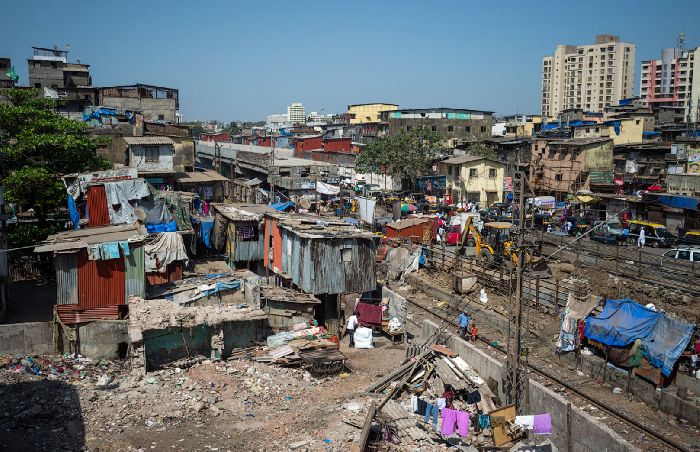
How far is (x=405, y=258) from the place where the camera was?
2889 centimetres

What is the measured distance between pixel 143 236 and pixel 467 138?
53786 millimetres

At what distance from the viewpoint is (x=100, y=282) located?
1830 cm

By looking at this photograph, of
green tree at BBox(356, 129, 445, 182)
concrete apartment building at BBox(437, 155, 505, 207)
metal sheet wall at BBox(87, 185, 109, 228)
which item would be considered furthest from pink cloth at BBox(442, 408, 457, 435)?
green tree at BBox(356, 129, 445, 182)

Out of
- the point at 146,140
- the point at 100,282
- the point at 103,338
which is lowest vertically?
the point at 103,338

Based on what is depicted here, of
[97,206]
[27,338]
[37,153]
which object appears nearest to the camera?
[27,338]

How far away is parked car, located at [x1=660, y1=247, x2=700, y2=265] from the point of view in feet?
84.6

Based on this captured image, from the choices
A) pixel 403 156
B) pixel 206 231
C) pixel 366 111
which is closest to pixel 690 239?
pixel 206 231

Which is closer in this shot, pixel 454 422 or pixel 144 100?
pixel 454 422

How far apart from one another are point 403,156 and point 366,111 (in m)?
53.7

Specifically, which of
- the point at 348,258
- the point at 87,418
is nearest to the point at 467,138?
the point at 348,258

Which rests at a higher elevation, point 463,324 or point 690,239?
point 690,239

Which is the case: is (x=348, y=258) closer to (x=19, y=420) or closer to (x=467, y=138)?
(x=19, y=420)

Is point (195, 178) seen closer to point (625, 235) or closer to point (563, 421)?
point (625, 235)

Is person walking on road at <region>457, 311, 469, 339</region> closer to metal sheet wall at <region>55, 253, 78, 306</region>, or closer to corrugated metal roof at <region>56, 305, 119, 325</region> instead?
corrugated metal roof at <region>56, 305, 119, 325</region>
